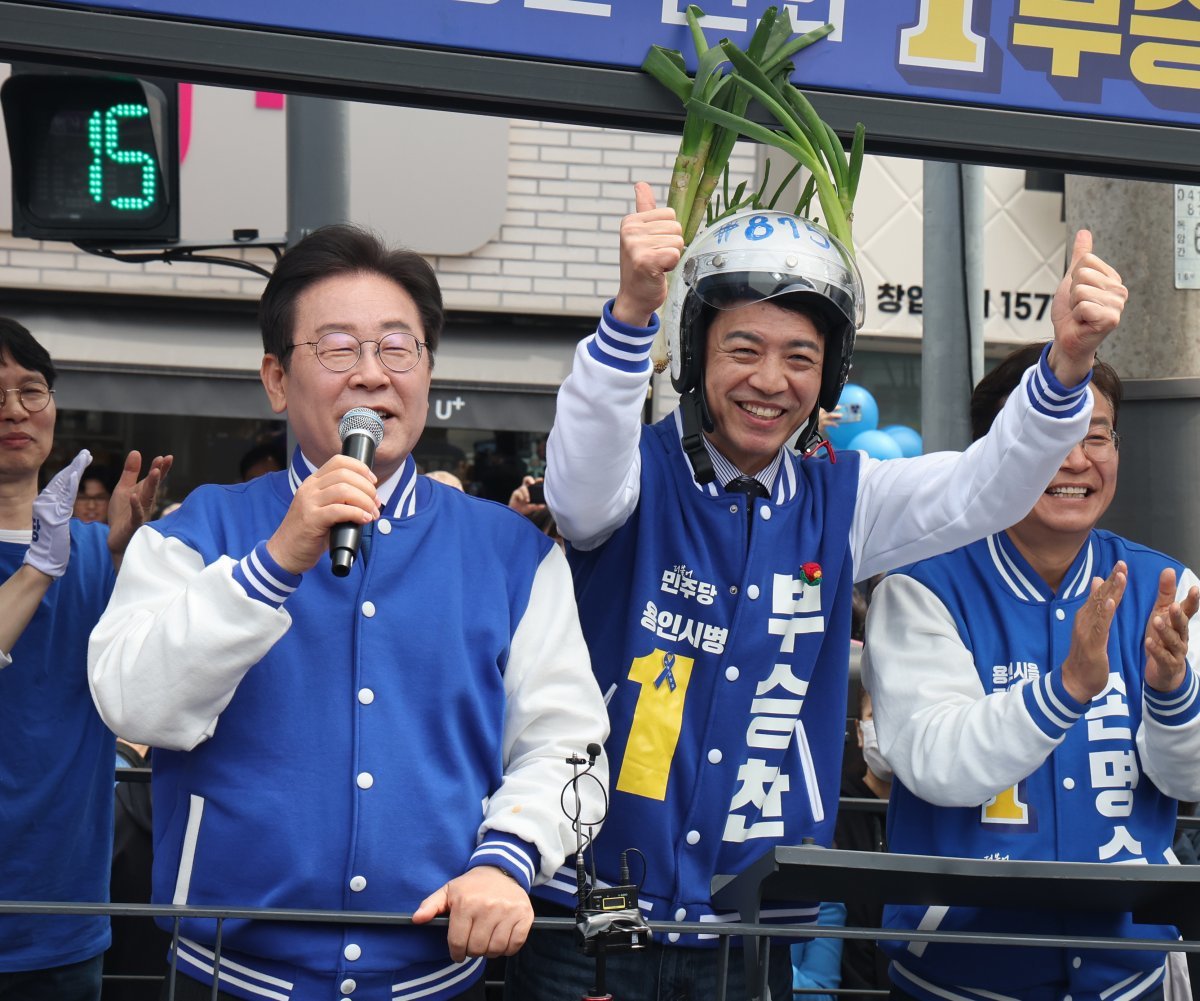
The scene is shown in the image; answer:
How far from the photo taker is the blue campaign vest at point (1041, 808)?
279 centimetres

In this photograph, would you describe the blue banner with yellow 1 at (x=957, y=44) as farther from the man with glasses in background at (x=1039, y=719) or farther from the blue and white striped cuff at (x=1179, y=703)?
the blue and white striped cuff at (x=1179, y=703)

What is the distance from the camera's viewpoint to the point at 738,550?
9.05 feet

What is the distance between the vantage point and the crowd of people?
2.33 metres

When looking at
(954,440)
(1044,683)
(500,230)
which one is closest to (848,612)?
(1044,683)

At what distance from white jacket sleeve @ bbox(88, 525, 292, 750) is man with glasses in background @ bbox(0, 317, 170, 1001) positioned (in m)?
1.15

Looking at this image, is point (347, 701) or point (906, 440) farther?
point (906, 440)

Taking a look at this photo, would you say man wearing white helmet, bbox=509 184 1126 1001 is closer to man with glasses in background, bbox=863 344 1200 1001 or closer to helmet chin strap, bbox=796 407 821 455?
helmet chin strap, bbox=796 407 821 455

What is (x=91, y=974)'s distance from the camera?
3.61 metres

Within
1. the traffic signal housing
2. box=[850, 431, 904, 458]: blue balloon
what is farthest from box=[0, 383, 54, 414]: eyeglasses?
box=[850, 431, 904, 458]: blue balloon

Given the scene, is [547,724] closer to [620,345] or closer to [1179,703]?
[620,345]

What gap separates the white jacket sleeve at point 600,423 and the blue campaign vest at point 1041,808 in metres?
0.71

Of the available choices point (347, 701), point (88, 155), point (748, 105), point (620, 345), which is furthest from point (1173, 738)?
point (88, 155)

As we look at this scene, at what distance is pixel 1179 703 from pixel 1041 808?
0.30m

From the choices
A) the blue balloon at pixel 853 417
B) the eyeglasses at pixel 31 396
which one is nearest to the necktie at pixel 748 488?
the eyeglasses at pixel 31 396
